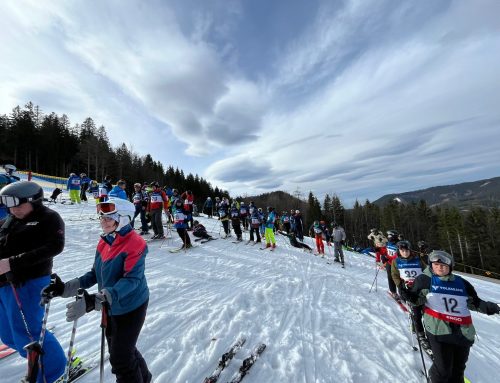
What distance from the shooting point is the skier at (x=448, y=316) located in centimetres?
312

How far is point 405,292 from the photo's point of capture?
3.65m

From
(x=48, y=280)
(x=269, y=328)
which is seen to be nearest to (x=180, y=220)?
(x=269, y=328)

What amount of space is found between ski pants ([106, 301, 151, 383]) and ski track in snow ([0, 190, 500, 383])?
1074mm

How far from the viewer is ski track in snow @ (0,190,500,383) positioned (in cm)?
375

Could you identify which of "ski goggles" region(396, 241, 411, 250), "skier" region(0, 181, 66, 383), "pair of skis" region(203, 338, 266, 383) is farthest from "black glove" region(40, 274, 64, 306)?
"ski goggles" region(396, 241, 411, 250)

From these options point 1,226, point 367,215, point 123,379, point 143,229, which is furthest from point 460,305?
point 367,215

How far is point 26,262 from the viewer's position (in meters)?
2.48

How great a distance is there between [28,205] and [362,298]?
26.5 feet

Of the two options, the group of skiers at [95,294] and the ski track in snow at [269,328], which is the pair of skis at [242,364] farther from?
the group of skiers at [95,294]

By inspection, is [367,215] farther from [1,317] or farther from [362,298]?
[1,317]

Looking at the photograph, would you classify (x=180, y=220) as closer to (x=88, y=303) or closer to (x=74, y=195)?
(x=88, y=303)

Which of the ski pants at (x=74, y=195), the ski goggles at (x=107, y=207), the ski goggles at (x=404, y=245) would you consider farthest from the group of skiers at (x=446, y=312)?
the ski pants at (x=74, y=195)

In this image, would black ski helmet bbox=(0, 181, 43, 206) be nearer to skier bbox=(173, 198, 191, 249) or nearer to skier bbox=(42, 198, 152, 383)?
skier bbox=(42, 198, 152, 383)

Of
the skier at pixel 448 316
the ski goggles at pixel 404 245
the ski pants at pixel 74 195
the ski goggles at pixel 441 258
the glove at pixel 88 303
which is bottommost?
the skier at pixel 448 316
